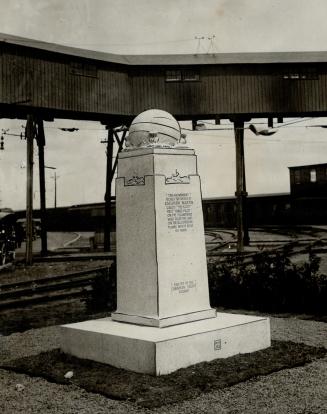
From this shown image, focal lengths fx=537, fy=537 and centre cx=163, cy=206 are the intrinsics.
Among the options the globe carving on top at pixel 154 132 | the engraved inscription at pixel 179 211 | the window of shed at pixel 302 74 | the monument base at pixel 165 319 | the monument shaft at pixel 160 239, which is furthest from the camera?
the window of shed at pixel 302 74

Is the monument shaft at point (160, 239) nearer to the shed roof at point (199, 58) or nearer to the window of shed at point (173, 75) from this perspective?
the shed roof at point (199, 58)

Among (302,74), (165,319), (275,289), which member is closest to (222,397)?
(165,319)

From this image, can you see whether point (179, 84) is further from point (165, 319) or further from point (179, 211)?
point (165, 319)

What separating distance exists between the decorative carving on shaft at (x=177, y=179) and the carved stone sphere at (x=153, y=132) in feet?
1.38

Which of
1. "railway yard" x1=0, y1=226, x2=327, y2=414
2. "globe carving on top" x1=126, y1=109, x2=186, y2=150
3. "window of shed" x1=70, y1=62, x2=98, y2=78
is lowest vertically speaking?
"railway yard" x1=0, y1=226, x2=327, y2=414

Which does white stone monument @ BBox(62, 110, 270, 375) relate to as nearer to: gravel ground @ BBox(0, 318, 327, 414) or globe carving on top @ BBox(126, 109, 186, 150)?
globe carving on top @ BBox(126, 109, 186, 150)

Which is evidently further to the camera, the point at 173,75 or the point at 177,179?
the point at 173,75

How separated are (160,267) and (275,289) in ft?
14.5

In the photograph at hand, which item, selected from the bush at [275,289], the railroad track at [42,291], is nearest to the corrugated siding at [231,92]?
the railroad track at [42,291]

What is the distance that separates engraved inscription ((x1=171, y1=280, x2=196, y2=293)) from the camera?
6738 millimetres

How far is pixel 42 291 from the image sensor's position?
13211 millimetres

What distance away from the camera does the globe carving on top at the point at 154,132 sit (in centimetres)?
704

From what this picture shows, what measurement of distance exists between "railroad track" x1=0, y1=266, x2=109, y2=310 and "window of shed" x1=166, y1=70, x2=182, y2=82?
11.4 m

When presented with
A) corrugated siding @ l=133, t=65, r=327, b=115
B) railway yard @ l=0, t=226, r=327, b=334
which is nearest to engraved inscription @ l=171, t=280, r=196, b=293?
railway yard @ l=0, t=226, r=327, b=334
